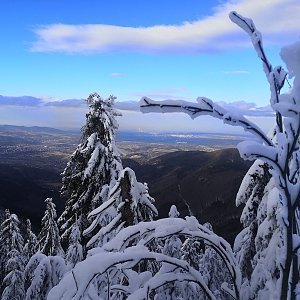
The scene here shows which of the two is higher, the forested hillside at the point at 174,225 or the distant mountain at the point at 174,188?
the forested hillside at the point at 174,225

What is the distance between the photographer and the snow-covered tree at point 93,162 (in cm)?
1520

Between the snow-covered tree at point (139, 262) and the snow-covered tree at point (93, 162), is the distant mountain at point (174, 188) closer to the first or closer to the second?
the snow-covered tree at point (93, 162)

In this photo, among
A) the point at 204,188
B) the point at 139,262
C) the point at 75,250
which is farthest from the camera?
the point at 204,188

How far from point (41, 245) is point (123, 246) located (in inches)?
802

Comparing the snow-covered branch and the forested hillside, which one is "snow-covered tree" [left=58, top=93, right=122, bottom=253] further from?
the snow-covered branch

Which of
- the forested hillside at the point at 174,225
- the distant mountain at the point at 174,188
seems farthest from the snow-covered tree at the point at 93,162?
the distant mountain at the point at 174,188

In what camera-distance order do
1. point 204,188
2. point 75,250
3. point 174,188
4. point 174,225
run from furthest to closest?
point 174,188
point 204,188
point 75,250
point 174,225

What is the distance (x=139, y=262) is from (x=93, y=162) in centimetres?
1226

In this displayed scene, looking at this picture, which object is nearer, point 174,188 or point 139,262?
point 139,262

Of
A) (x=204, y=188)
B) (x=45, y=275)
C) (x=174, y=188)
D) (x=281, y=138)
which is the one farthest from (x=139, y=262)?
(x=174, y=188)

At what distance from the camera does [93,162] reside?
15.0m

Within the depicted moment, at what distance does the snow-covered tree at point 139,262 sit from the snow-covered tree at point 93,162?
11243 mm

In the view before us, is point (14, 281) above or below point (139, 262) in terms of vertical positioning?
below

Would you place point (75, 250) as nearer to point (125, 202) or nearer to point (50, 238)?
point (50, 238)
